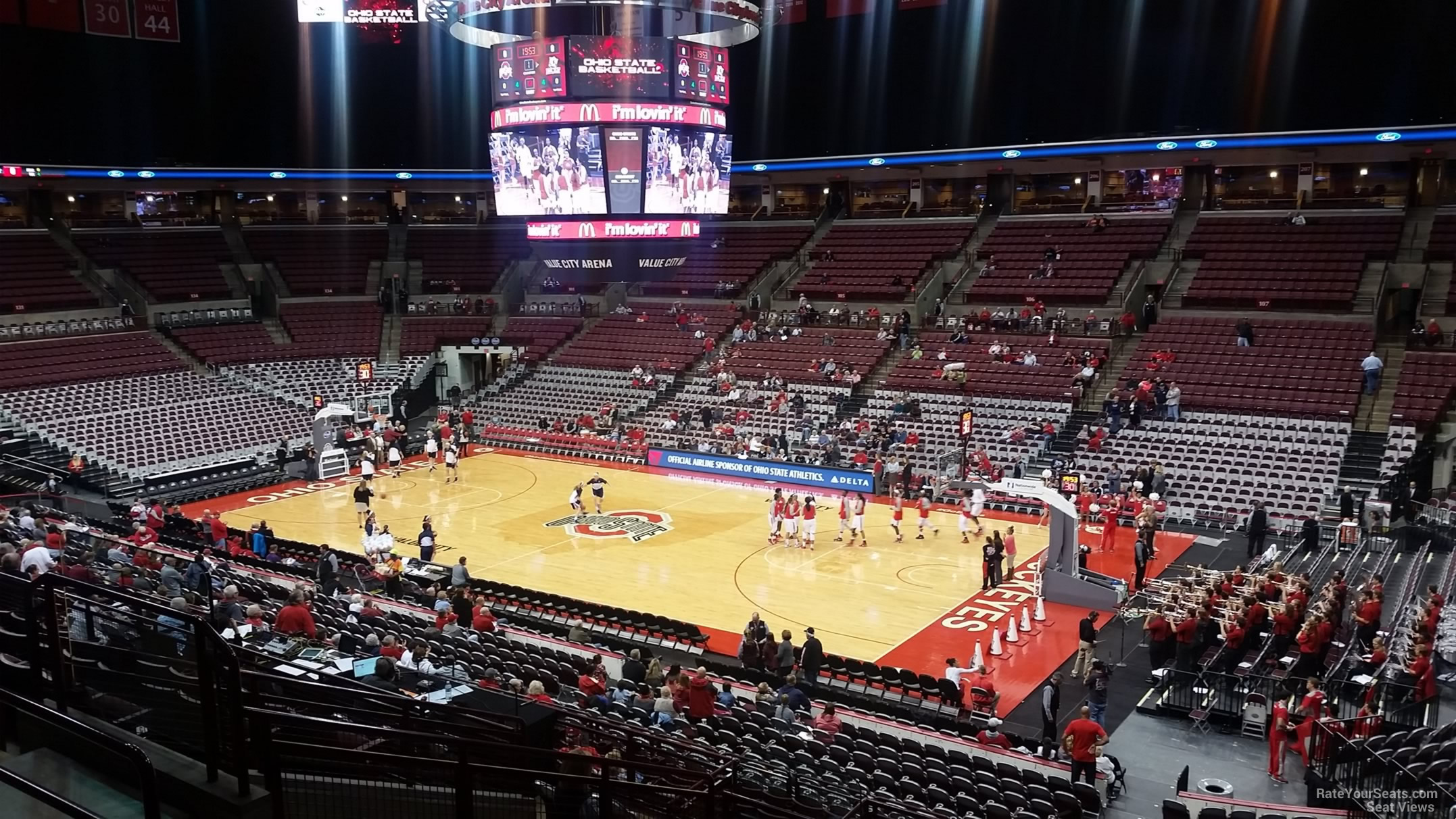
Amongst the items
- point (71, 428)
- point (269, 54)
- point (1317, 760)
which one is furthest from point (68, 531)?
point (269, 54)

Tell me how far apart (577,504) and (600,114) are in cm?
1048

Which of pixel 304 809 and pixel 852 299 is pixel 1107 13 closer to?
pixel 852 299

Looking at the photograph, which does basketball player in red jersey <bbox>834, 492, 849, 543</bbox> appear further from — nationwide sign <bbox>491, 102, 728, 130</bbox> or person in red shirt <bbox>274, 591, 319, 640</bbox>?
person in red shirt <bbox>274, 591, 319, 640</bbox>

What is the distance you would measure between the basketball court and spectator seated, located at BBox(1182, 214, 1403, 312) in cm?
1155

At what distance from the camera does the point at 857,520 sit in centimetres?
2602

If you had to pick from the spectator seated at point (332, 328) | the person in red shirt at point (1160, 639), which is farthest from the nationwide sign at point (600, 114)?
the spectator seated at point (332, 328)

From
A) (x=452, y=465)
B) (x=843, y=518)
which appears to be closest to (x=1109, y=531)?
(x=843, y=518)

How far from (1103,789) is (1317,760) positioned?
255cm

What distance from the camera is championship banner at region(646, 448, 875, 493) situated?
3184 centimetres

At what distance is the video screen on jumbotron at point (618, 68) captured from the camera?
928 inches

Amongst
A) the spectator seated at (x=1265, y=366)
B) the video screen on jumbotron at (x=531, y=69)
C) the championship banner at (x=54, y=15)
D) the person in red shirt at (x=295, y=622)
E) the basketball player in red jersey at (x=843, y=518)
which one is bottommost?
the basketball player in red jersey at (x=843, y=518)

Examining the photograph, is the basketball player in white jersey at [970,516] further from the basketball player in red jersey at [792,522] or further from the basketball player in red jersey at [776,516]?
the basketball player in red jersey at [776,516]

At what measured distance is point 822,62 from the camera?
137 feet

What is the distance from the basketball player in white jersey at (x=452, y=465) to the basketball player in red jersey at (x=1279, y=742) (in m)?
25.5
